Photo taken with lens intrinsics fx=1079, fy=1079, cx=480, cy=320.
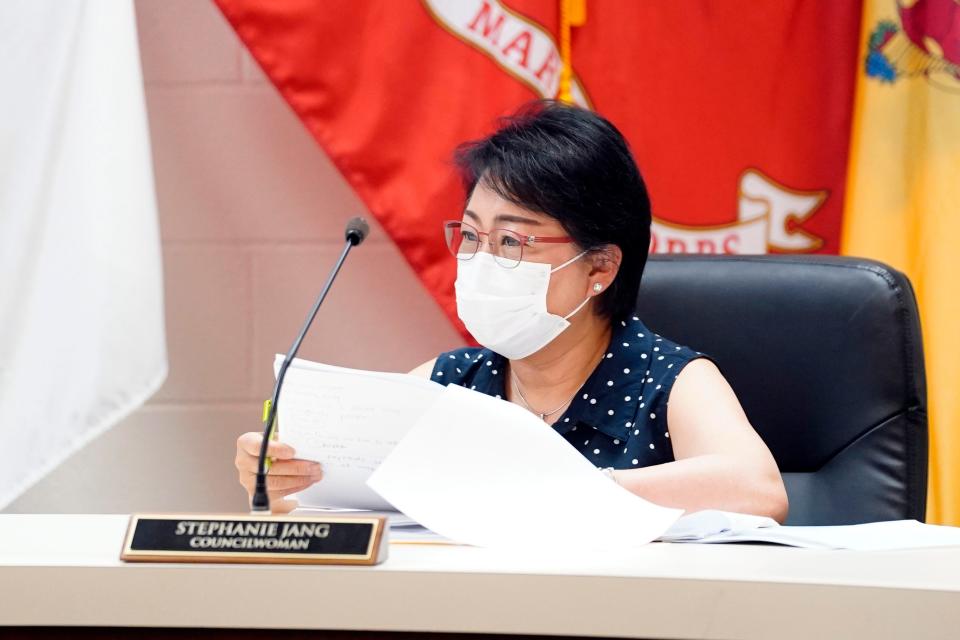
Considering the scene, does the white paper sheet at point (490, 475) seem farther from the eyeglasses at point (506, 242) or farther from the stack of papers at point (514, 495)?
the eyeglasses at point (506, 242)

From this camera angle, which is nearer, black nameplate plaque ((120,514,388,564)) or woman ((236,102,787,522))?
black nameplate plaque ((120,514,388,564))

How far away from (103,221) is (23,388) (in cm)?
30

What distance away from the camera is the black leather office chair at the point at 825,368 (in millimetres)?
1392

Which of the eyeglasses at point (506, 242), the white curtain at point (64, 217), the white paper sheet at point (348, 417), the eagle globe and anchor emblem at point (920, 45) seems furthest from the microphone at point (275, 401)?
the eagle globe and anchor emblem at point (920, 45)

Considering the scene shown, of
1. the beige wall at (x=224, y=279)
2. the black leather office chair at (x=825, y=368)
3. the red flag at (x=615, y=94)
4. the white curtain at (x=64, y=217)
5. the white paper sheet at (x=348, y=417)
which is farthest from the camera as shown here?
the beige wall at (x=224, y=279)

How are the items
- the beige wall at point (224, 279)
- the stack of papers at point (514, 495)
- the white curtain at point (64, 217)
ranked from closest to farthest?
the stack of papers at point (514, 495), the white curtain at point (64, 217), the beige wall at point (224, 279)

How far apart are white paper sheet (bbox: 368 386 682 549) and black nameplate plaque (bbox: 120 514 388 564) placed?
0.14 metres

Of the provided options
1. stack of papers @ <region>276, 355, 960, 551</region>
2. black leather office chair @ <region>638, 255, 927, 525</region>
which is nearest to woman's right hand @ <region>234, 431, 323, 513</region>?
stack of papers @ <region>276, 355, 960, 551</region>

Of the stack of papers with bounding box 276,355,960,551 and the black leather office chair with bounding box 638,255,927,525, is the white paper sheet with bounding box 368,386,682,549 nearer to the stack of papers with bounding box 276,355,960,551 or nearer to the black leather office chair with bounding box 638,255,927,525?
the stack of papers with bounding box 276,355,960,551

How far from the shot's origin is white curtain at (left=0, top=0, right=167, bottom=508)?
171cm

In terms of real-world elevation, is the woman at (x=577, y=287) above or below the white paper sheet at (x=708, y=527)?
above

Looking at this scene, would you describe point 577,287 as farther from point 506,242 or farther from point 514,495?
point 514,495

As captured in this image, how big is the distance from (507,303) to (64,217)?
0.77 meters

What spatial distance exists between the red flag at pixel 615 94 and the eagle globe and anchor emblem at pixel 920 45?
0.11 metres
